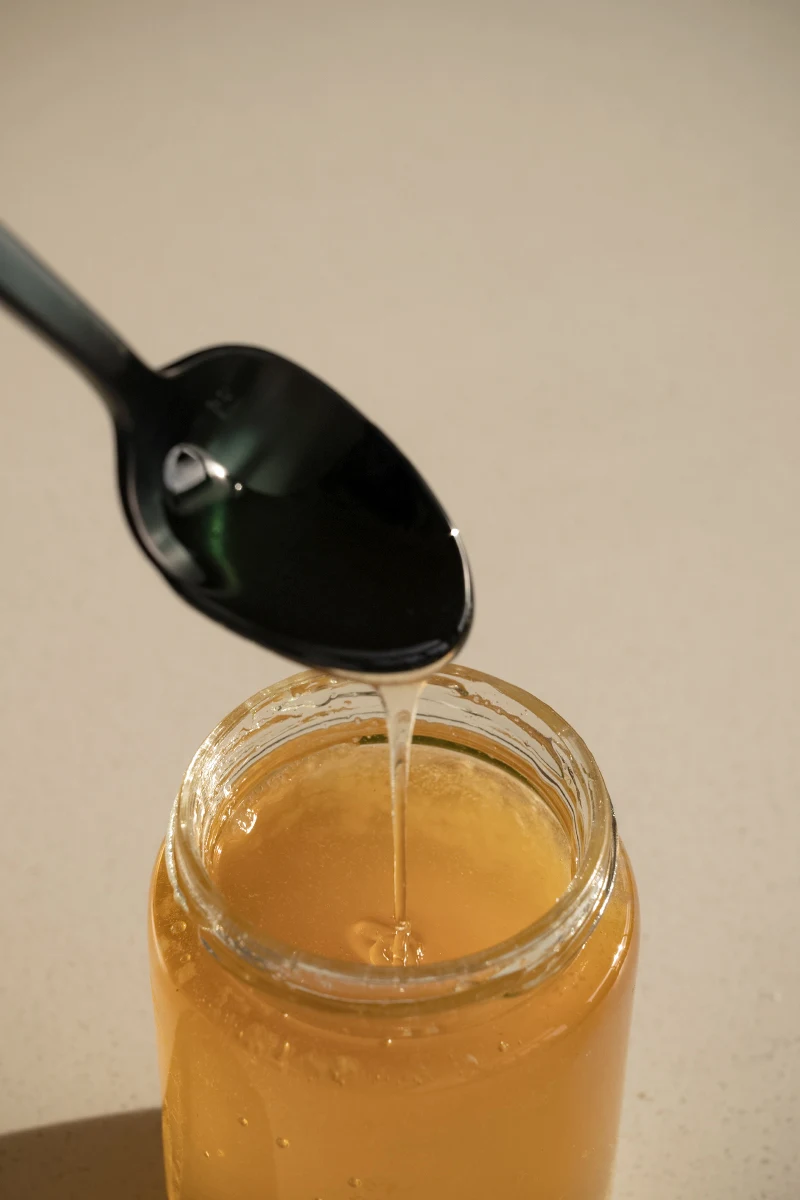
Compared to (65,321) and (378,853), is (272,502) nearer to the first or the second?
(65,321)

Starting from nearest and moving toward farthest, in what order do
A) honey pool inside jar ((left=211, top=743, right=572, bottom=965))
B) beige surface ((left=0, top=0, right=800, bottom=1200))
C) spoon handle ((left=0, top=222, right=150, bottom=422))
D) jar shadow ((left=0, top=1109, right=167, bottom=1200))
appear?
spoon handle ((left=0, top=222, right=150, bottom=422)), honey pool inside jar ((left=211, top=743, right=572, bottom=965)), jar shadow ((left=0, top=1109, right=167, bottom=1200)), beige surface ((left=0, top=0, right=800, bottom=1200))

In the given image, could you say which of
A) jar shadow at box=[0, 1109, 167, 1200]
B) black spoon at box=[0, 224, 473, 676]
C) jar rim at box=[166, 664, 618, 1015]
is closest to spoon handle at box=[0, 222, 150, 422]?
black spoon at box=[0, 224, 473, 676]

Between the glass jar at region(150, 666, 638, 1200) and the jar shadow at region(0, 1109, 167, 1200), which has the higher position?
the glass jar at region(150, 666, 638, 1200)

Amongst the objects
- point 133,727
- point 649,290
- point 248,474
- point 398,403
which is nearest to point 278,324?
point 398,403

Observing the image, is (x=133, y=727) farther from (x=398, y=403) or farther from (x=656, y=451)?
(x=656, y=451)

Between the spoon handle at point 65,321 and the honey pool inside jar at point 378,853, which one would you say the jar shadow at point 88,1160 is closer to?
the honey pool inside jar at point 378,853

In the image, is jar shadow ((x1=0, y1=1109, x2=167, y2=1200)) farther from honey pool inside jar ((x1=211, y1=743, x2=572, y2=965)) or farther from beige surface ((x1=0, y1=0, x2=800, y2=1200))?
honey pool inside jar ((x1=211, y1=743, x2=572, y2=965))

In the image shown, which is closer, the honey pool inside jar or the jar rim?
the jar rim

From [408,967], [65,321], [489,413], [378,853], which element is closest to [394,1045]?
[408,967]
